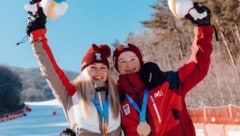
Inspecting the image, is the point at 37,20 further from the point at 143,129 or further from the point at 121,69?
the point at 143,129

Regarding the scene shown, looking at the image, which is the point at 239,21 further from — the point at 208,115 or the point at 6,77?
the point at 6,77

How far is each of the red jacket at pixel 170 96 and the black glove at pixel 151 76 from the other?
0.04 meters

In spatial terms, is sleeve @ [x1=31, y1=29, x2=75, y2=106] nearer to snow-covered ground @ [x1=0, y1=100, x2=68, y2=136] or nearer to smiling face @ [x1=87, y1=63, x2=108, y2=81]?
smiling face @ [x1=87, y1=63, x2=108, y2=81]

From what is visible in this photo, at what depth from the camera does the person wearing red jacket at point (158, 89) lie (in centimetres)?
343

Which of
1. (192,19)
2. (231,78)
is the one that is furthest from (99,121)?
(231,78)

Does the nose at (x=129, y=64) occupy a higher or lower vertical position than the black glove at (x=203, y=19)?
lower

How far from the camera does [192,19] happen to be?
356 centimetres

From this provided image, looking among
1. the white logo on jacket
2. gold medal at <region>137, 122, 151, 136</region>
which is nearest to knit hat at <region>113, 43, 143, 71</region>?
the white logo on jacket

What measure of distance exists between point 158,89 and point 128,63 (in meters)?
0.35

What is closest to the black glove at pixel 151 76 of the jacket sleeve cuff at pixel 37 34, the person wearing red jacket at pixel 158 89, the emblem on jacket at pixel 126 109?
the person wearing red jacket at pixel 158 89

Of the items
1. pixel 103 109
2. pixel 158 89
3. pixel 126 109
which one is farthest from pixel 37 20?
pixel 158 89

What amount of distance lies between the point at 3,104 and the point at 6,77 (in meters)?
3.77

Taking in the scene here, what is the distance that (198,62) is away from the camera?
358 cm

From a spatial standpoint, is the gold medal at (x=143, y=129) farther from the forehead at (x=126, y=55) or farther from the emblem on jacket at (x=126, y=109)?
the forehead at (x=126, y=55)
